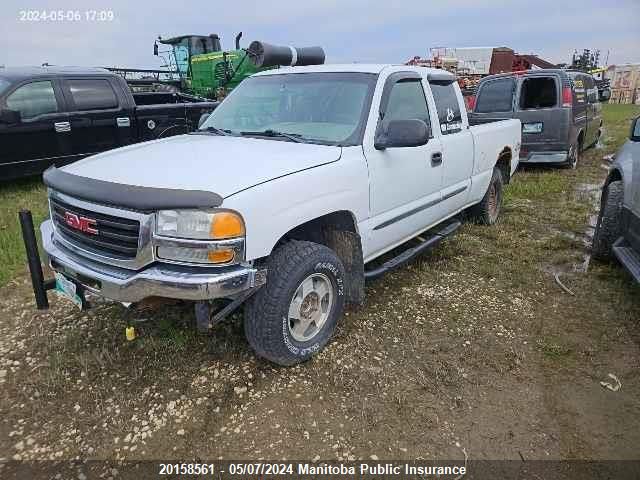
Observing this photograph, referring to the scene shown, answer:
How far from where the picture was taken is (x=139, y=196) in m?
2.31

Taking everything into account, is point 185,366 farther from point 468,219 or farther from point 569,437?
point 468,219

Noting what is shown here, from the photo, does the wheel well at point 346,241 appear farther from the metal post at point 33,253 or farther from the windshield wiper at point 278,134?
the metal post at point 33,253

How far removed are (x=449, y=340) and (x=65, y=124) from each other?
6.42m

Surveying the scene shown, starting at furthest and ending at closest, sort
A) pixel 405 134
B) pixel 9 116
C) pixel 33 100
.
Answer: pixel 33 100 < pixel 9 116 < pixel 405 134

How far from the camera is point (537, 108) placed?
864 centimetres

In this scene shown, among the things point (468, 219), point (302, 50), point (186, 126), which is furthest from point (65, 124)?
point (468, 219)

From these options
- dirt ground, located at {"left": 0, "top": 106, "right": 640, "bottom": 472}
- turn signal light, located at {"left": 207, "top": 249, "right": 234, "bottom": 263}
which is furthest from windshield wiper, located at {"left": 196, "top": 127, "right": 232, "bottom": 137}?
turn signal light, located at {"left": 207, "top": 249, "right": 234, "bottom": 263}

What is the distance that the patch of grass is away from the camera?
4.56 meters

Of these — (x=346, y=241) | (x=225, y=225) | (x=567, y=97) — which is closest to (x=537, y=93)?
(x=567, y=97)

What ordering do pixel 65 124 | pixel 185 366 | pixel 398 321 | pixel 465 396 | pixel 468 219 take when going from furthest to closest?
pixel 65 124 → pixel 468 219 → pixel 398 321 → pixel 185 366 → pixel 465 396

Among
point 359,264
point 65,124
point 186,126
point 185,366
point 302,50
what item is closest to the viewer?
point 185,366

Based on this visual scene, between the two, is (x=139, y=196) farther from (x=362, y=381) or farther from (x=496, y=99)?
(x=496, y=99)

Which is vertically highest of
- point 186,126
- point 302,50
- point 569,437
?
point 302,50

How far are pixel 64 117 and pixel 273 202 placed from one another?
5913 mm
